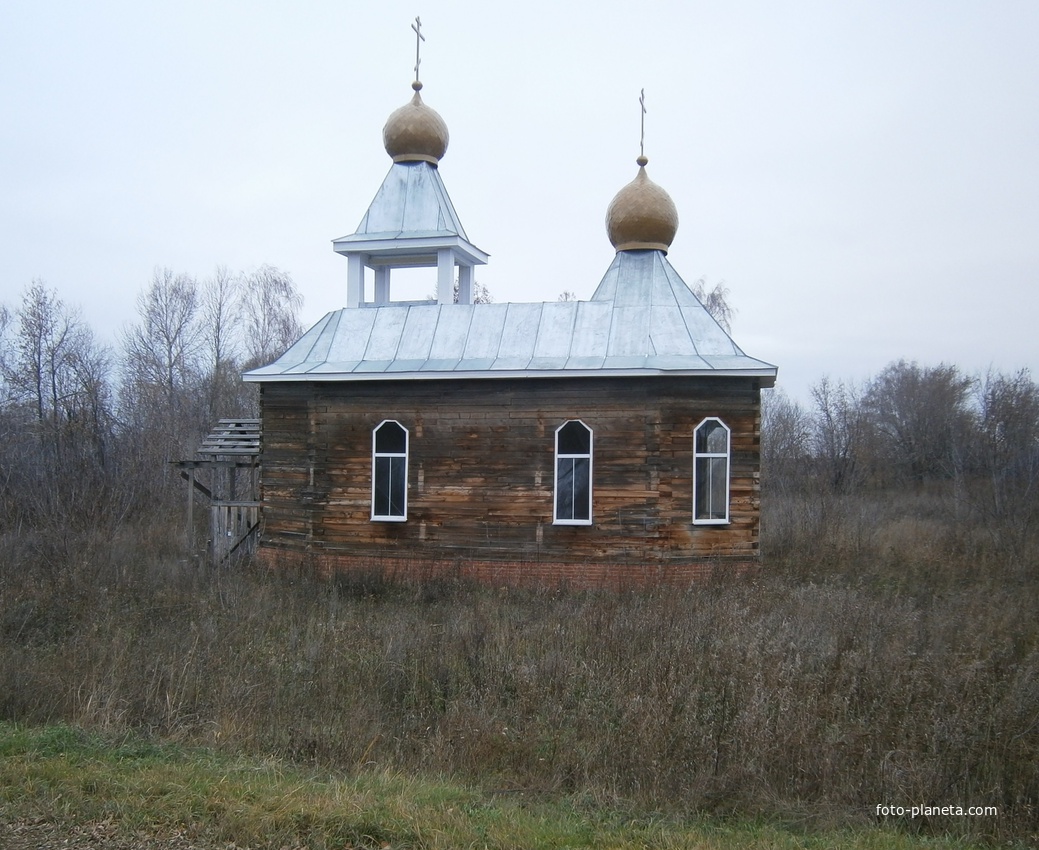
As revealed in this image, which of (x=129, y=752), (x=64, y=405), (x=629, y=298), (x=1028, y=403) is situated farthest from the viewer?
(x=1028, y=403)

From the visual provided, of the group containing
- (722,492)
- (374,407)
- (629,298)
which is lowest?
(722,492)

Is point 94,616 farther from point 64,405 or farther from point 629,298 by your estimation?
point 64,405

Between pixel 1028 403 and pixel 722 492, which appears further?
pixel 1028 403

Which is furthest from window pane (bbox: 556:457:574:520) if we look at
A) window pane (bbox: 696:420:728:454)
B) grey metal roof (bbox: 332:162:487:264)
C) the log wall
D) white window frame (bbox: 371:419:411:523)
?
grey metal roof (bbox: 332:162:487:264)

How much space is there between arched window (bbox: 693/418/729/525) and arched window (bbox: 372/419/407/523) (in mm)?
4952

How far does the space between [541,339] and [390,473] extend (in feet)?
11.4

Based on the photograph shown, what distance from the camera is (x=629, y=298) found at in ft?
53.7

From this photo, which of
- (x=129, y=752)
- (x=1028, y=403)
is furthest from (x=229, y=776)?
(x=1028, y=403)

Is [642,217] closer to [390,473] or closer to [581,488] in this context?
[581,488]

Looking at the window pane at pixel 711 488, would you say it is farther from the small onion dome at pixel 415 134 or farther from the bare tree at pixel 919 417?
the bare tree at pixel 919 417

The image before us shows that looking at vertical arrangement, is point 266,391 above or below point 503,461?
above

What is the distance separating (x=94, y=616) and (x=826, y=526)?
1414cm

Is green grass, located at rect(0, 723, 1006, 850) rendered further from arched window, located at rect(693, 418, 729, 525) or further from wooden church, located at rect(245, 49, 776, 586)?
arched window, located at rect(693, 418, 729, 525)

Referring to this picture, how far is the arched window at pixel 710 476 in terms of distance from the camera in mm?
15053
